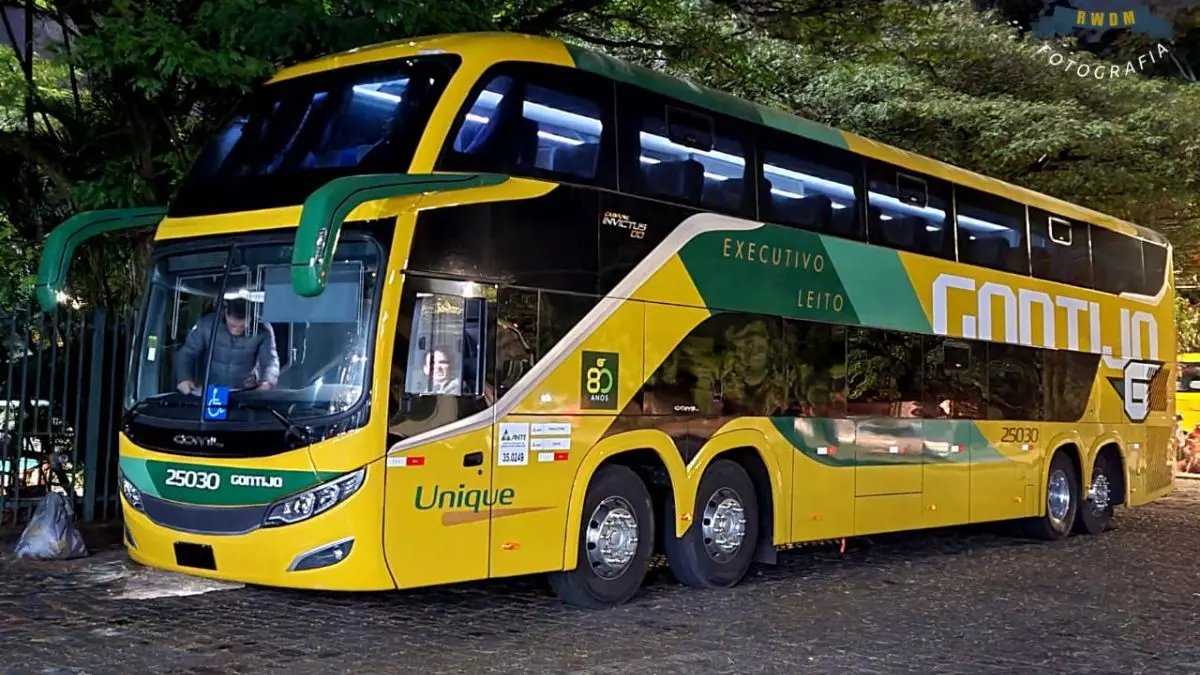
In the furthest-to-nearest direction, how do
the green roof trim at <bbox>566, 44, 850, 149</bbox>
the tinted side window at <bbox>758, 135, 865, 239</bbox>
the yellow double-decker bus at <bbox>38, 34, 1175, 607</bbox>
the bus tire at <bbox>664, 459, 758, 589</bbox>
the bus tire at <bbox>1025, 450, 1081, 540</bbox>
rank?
the bus tire at <bbox>1025, 450, 1081, 540</bbox> → the tinted side window at <bbox>758, 135, 865, 239</bbox> → the bus tire at <bbox>664, 459, 758, 589</bbox> → the green roof trim at <bbox>566, 44, 850, 149</bbox> → the yellow double-decker bus at <bbox>38, 34, 1175, 607</bbox>

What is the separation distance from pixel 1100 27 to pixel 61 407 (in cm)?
1993

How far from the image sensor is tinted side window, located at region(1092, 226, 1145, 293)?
15.2 meters

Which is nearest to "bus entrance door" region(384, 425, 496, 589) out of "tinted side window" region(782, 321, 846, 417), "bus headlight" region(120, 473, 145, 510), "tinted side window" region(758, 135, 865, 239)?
"bus headlight" region(120, 473, 145, 510)

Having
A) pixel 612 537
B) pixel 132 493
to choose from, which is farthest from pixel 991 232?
A: pixel 132 493

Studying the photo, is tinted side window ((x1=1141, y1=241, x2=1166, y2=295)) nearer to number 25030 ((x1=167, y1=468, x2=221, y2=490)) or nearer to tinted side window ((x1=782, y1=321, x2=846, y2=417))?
tinted side window ((x1=782, y1=321, x2=846, y2=417))

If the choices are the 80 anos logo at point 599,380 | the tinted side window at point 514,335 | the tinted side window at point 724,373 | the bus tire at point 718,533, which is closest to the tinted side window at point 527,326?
the tinted side window at point 514,335

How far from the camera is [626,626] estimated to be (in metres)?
8.31

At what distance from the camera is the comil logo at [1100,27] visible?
22062mm

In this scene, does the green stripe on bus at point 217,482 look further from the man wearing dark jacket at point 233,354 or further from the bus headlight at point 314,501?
the man wearing dark jacket at point 233,354

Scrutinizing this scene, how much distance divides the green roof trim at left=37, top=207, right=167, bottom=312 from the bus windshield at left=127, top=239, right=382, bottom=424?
75cm

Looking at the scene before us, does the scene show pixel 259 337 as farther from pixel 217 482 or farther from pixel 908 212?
pixel 908 212

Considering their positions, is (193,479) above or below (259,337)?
below

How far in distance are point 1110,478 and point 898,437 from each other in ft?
17.5

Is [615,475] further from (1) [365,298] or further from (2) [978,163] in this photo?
(2) [978,163]
